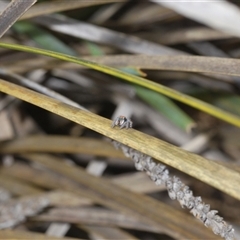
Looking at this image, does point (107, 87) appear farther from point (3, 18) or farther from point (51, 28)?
point (3, 18)

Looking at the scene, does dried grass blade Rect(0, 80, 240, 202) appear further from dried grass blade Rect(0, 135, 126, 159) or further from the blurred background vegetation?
dried grass blade Rect(0, 135, 126, 159)

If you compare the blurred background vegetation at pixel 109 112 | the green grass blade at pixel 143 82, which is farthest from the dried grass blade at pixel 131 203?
the green grass blade at pixel 143 82

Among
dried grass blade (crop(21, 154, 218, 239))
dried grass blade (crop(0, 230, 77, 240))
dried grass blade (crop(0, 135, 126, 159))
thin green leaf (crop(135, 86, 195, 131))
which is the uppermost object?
thin green leaf (crop(135, 86, 195, 131))

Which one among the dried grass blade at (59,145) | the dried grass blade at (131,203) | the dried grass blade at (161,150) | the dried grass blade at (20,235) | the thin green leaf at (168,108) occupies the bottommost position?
the dried grass blade at (20,235)

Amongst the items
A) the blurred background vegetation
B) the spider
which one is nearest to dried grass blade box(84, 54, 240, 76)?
the blurred background vegetation

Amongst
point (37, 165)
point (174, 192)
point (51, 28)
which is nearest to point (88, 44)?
point (51, 28)

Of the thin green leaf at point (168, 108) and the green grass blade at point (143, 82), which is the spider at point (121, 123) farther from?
the thin green leaf at point (168, 108)

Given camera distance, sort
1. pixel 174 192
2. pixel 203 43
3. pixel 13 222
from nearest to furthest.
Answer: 1. pixel 174 192
2. pixel 13 222
3. pixel 203 43

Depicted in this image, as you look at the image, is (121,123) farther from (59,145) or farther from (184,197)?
(59,145)

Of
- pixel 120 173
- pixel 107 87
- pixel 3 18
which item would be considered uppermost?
pixel 3 18

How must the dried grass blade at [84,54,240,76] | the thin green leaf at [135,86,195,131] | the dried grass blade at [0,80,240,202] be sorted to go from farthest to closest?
the thin green leaf at [135,86,195,131]
the dried grass blade at [84,54,240,76]
the dried grass blade at [0,80,240,202]

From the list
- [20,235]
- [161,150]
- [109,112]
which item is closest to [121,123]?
[161,150]
